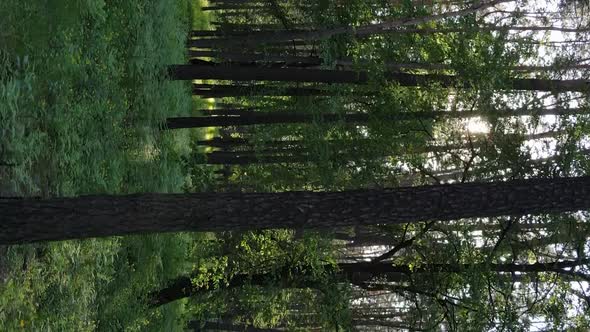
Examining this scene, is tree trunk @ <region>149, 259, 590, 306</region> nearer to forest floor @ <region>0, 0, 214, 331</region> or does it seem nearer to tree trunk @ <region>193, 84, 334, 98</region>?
forest floor @ <region>0, 0, 214, 331</region>

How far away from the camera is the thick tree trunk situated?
228 inches

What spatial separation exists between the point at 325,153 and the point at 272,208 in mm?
5467

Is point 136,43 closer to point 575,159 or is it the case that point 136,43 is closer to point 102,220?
point 102,220

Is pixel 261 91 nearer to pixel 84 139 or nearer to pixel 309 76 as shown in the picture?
pixel 309 76

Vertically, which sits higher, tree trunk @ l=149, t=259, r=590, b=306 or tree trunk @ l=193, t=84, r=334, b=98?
tree trunk @ l=193, t=84, r=334, b=98

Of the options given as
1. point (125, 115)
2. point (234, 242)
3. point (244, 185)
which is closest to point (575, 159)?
point (234, 242)

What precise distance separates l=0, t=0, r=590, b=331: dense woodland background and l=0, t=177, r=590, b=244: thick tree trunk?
0.15 ft

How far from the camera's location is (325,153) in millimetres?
11781

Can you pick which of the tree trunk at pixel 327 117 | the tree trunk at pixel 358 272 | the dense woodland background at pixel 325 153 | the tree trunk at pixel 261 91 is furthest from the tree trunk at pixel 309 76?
the tree trunk at pixel 358 272

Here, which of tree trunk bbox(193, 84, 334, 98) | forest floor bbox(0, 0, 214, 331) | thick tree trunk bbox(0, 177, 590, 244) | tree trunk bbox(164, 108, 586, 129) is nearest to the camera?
thick tree trunk bbox(0, 177, 590, 244)

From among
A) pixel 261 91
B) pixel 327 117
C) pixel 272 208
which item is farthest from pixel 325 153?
pixel 272 208

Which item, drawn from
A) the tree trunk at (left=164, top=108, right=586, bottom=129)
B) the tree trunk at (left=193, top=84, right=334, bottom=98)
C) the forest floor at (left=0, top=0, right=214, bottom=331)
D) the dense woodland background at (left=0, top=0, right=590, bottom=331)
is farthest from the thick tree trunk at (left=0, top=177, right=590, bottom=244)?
the tree trunk at (left=193, top=84, right=334, bottom=98)

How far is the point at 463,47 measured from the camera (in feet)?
35.0

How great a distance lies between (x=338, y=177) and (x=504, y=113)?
3213 millimetres
